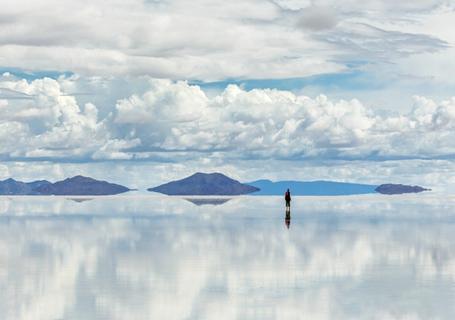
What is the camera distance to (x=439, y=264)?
48.2m

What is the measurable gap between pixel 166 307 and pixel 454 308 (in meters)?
11.4

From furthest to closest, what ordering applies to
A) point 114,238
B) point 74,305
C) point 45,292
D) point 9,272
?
point 114,238
point 9,272
point 45,292
point 74,305

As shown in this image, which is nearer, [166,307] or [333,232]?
[166,307]

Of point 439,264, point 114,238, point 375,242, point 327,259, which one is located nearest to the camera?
point 439,264

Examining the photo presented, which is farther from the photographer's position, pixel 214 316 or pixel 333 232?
pixel 333 232

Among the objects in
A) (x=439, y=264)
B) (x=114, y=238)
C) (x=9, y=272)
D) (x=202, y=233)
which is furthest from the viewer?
(x=202, y=233)

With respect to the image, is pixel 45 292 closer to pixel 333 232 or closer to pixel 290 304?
pixel 290 304

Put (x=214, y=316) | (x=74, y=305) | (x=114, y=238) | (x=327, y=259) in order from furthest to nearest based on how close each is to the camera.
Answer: (x=114, y=238), (x=327, y=259), (x=74, y=305), (x=214, y=316)

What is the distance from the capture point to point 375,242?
2512 inches

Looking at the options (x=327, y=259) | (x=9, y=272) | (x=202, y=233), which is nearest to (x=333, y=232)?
(x=202, y=233)

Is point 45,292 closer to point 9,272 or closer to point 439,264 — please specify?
point 9,272

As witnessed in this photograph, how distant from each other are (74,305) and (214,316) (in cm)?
612

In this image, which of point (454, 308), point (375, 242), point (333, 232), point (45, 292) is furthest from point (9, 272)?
point (333, 232)

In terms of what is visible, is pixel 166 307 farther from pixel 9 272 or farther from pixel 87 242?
pixel 87 242
